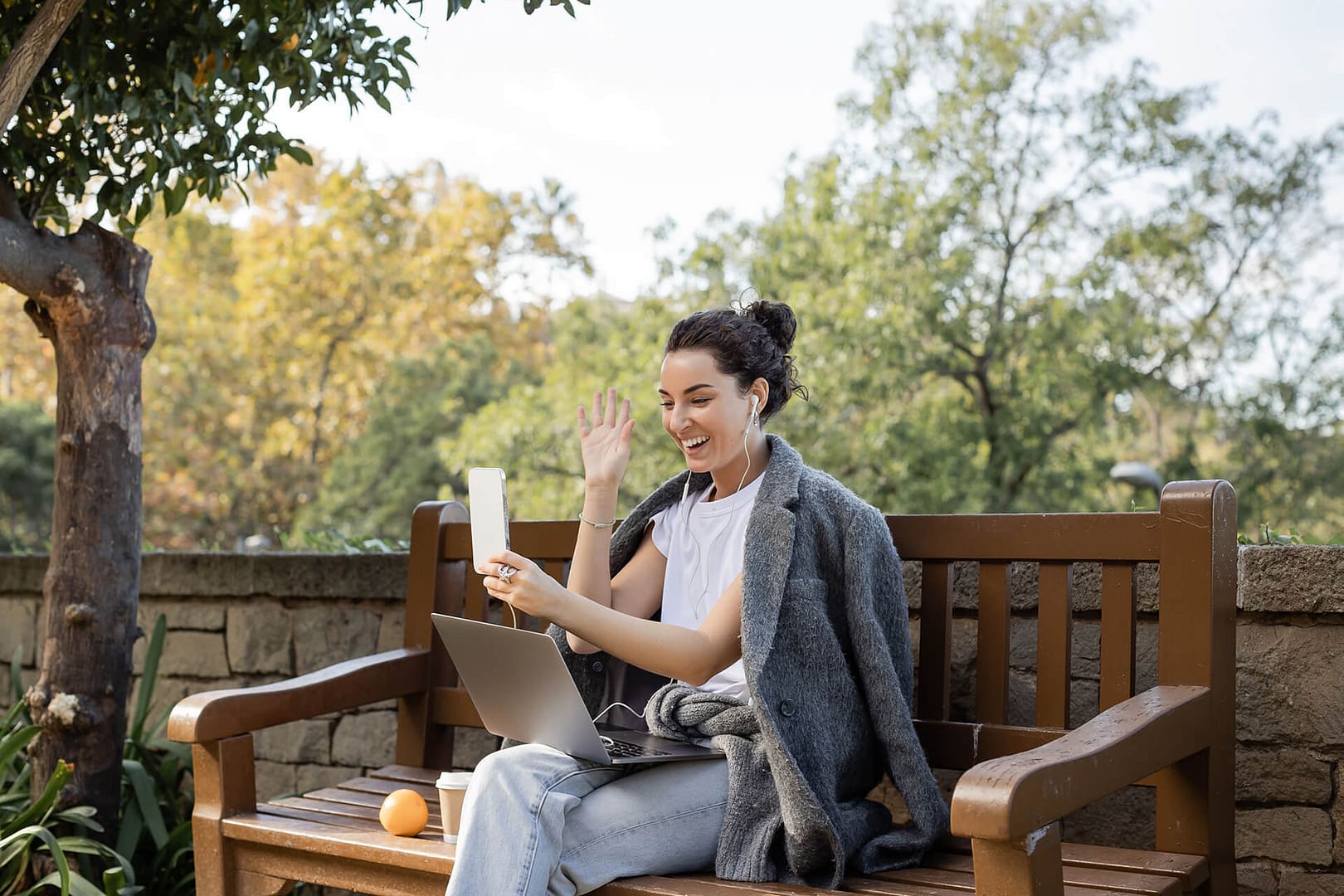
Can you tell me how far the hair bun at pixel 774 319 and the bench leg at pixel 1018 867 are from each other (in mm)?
1094

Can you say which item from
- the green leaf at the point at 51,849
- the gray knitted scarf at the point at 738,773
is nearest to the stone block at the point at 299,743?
the green leaf at the point at 51,849


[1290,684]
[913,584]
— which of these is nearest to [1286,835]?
[1290,684]

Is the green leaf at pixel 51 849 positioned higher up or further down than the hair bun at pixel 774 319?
further down

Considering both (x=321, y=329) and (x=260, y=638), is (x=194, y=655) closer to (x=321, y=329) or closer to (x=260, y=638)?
(x=260, y=638)

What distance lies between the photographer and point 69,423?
9.57 ft

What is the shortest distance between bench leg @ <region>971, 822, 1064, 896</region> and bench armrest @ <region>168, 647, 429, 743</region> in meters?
1.44

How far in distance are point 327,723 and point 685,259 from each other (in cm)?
815

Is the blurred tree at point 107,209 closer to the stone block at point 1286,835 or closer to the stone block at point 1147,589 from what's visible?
the stone block at point 1147,589

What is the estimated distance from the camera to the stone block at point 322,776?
3572mm

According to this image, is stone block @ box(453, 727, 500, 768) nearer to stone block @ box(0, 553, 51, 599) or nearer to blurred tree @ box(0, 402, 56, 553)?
stone block @ box(0, 553, 51, 599)

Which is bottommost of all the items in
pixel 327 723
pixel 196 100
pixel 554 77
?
pixel 327 723

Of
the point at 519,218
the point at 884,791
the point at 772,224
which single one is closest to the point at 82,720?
the point at 884,791

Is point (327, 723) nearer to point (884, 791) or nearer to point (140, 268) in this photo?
point (140, 268)

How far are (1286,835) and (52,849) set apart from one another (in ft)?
8.21
